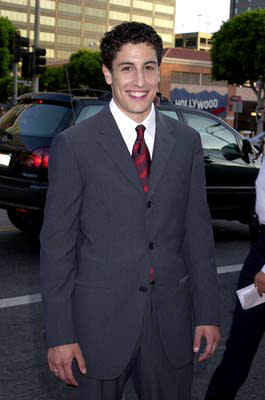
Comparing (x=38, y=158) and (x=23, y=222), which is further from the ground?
(x=38, y=158)

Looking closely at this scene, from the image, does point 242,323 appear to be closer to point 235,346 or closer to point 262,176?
point 235,346

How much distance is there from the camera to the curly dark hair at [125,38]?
7.12ft

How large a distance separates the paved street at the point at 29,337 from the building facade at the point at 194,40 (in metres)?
151

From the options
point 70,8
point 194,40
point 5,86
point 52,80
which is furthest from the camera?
point 194,40

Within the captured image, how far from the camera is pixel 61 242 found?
6.95ft

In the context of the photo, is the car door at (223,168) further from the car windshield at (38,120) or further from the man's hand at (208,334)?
the man's hand at (208,334)

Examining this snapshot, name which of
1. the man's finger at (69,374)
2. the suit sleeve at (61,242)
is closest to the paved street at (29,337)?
the man's finger at (69,374)

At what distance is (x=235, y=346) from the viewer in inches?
120

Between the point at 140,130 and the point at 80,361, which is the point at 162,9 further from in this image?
the point at 80,361

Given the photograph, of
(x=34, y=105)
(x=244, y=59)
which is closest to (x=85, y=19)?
(x=244, y=59)

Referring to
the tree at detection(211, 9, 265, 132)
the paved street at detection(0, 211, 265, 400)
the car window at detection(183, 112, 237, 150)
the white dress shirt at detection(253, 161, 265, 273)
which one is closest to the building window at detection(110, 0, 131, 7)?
the tree at detection(211, 9, 265, 132)

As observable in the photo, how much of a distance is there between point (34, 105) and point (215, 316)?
5413 mm

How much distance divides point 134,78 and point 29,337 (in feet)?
9.59

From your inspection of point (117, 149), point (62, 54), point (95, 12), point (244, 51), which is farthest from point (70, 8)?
point (117, 149)
